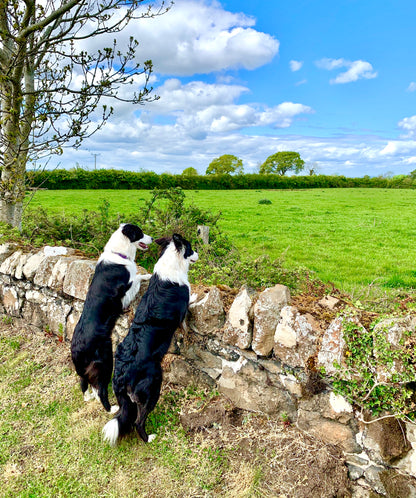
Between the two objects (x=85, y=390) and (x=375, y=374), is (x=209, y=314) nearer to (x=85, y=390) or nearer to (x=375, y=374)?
(x=375, y=374)

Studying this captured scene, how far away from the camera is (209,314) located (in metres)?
3.50

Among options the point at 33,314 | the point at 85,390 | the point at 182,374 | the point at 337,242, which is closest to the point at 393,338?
the point at 182,374

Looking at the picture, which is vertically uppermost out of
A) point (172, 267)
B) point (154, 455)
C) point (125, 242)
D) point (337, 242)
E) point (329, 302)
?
point (125, 242)

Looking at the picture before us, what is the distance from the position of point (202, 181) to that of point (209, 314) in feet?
122

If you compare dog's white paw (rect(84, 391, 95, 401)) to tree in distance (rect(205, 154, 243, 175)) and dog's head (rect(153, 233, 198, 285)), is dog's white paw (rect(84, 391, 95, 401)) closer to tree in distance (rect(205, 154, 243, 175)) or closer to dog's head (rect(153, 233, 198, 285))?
dog's head (rect(153, 233, 198, 285))

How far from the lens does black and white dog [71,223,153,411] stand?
3633 mm

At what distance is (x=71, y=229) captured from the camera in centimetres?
646

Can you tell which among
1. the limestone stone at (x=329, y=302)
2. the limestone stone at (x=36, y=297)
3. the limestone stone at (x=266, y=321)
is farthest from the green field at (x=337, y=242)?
the limestone stone at (x=36, y=297)

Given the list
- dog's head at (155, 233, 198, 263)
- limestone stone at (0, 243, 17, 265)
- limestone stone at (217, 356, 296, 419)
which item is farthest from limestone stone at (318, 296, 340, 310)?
limestone stone at (0, 243, 17, 265)

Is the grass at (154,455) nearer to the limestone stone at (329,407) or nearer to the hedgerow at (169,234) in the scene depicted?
the limestone stone at (329,407)

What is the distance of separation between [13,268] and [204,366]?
3.77m

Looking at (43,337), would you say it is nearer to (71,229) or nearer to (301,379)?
(71,229)

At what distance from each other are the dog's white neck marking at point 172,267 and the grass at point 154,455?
1261 mm

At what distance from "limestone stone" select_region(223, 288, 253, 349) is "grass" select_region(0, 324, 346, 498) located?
70cm
